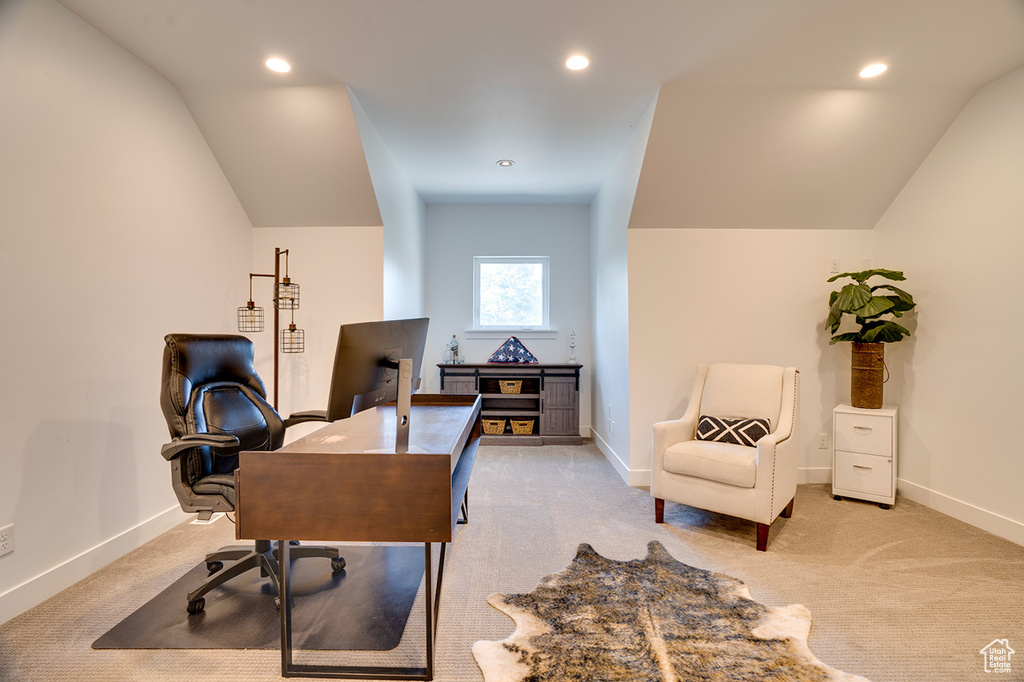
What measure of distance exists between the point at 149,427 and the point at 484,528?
1960 mm

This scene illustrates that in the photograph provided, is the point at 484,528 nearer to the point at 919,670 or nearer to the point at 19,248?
the point at 919,670

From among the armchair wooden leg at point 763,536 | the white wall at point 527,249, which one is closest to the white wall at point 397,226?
the white wall at point 527,249

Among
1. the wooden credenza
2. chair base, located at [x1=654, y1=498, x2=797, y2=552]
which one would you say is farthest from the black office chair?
the wooden credenza

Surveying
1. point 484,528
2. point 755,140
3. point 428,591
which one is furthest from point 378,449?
point 755,140

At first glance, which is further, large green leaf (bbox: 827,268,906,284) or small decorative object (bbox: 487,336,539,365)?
small decorative object (bbox: 487,336,539,365)

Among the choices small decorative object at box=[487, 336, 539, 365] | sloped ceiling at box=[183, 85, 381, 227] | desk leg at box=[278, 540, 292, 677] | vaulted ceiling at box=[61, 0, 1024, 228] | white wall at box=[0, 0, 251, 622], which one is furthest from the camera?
small decorative object at box=[487, 336, 539, 365]

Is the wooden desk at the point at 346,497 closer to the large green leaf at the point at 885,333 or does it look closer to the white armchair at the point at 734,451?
the white armchair at the point at 734,451

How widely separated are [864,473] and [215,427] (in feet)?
12.6

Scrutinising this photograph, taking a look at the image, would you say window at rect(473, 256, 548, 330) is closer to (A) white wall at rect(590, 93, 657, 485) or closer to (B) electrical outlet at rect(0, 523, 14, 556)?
(A) white wall at rect(590, 93, 657, 485)

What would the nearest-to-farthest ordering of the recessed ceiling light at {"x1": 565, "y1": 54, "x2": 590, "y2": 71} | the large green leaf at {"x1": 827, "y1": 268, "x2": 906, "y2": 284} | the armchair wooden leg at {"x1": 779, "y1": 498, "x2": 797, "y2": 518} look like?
the recessed ceiling light at {"x1": 565, "y1": 54, "x2": 590, "y2": 71} → the armchair wooden leg at {"x1": 779, "y1": 498, "x2": 797, "y2": 518} → the large green leaf at {"x1": 827, "y1": 268, "x2": 906, "y2": 284}

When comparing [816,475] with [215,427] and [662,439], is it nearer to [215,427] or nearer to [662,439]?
[662,439]

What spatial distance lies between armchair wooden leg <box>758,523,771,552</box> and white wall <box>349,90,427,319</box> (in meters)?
2.88

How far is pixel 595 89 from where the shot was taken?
300cm

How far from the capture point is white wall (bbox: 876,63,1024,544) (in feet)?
9.26
